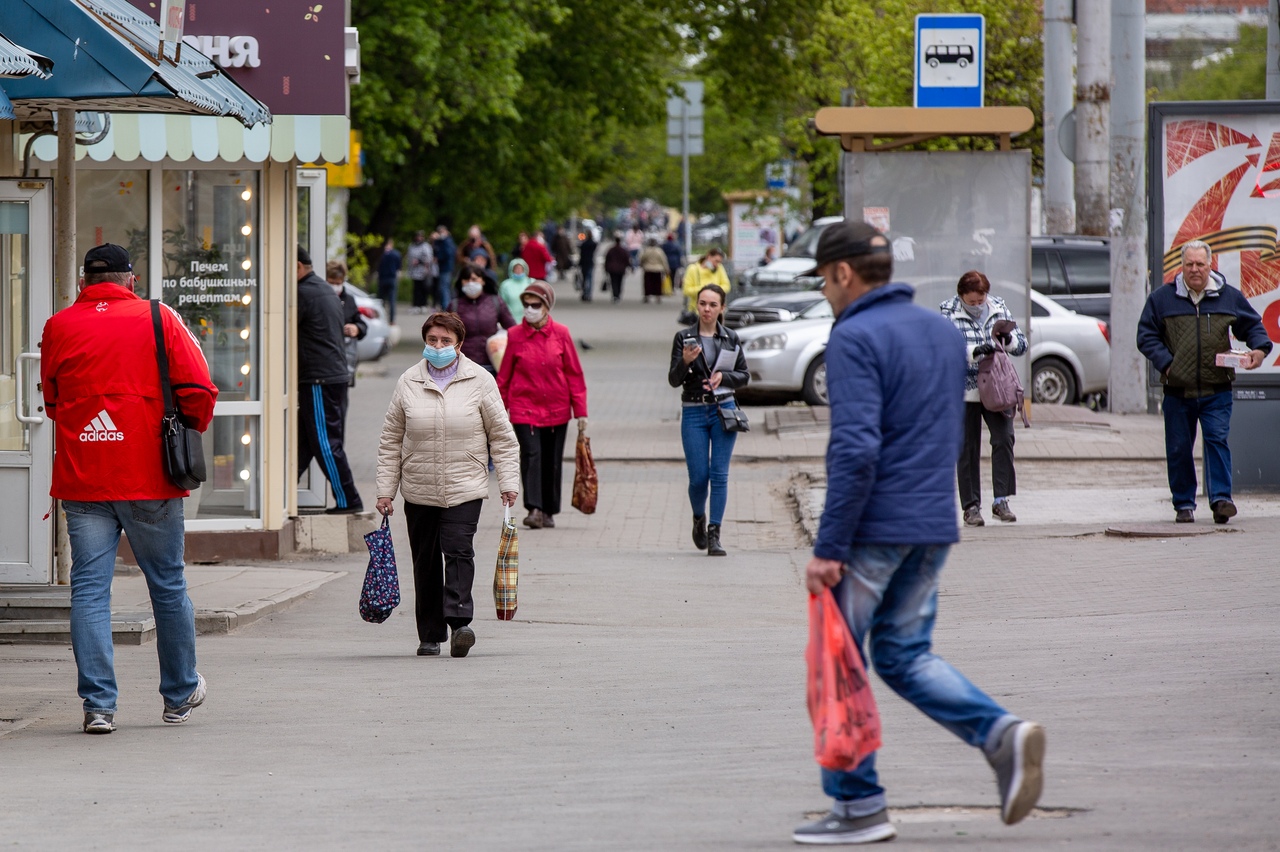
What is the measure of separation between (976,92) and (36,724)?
13.0m

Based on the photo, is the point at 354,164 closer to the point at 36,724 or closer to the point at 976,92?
the point at 976,92

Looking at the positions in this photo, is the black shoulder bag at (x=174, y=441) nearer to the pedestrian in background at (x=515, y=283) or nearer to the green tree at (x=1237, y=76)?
the pedestrian in background at (x=515, y=283)

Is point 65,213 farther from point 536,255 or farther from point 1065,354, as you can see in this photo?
point 536,255

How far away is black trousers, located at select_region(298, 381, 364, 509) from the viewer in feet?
38.2

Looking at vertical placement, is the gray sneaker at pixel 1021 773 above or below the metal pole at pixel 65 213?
below

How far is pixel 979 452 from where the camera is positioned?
38.1ft

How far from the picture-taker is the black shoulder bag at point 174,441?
636cm

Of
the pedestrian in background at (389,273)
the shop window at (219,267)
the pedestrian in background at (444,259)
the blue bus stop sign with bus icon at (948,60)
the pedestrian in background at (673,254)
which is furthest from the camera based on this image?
the pedestrian in background at (673,254)

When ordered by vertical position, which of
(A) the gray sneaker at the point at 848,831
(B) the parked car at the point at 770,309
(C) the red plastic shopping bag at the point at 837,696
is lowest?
(A) the gray sneaker at the point at 848,831

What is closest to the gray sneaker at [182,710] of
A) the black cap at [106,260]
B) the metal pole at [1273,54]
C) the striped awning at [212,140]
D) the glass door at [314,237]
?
the black cap at [106,260]

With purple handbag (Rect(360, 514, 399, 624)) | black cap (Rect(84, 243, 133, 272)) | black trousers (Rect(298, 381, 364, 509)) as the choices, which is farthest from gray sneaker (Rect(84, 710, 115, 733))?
black trousers (Rect(298, 381, 364, 509))

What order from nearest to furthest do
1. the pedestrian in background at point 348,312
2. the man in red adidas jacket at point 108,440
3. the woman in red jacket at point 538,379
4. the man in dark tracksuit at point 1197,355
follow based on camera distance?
the man in red adidas jacket at point 108,440
the man in dark tracksuit at point 1197,355
the woman in red jacket at point 538,379
the pedestrian in background at point 348,312

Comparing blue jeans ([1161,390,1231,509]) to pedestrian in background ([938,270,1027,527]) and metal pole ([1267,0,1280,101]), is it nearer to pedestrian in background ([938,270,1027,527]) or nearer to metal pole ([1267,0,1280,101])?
pedestrian in background ([938,270,1027,527])

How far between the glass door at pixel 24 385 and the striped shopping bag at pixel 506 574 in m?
2.36
